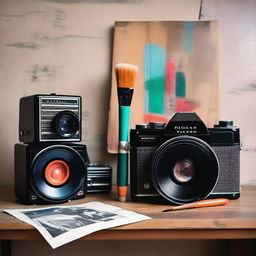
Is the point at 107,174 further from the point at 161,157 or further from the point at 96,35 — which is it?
the point at 96,35

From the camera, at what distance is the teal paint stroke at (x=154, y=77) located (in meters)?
1.39

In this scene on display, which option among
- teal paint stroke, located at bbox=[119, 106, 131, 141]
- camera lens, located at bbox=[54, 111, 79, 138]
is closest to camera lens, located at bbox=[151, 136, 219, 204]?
teal paint stroke, located at bbox=[119, 106, 131, 141]

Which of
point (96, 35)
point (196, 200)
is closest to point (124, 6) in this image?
point (96, 35)

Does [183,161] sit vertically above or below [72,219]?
above

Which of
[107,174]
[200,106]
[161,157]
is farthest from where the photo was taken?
[200,106]

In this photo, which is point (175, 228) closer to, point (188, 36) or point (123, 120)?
point (123, 120)

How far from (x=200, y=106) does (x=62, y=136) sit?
0.50m

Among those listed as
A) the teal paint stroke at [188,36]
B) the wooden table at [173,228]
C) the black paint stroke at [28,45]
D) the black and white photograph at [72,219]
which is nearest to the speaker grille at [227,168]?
the wooden table at [173,228]

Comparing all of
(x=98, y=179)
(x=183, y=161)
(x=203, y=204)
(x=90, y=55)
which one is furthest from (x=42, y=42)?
(x=203, y=204)

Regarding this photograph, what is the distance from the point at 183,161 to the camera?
3.61ft

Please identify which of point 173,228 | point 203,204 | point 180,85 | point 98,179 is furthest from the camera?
point 180,85

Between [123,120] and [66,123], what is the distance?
15 centimetres

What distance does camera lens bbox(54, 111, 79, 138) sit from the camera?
110cm

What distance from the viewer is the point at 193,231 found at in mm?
918
